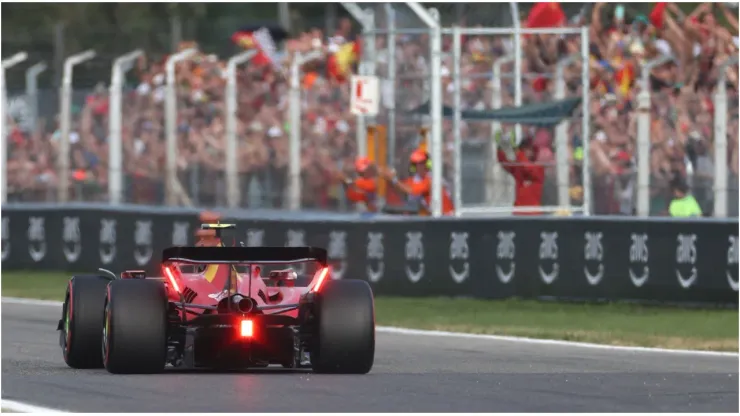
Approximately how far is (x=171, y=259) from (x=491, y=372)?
2.23 metres

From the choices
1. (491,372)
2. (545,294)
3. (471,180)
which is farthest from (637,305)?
(491,372)

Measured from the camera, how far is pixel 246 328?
12148 mm

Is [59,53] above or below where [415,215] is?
above

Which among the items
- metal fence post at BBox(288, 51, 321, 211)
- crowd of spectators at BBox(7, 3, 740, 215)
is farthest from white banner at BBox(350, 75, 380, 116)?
metal fence post at BBox(288, 51, 321, 211)

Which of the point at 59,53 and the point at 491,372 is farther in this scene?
the point at 59,53

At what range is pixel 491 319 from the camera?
1892cm

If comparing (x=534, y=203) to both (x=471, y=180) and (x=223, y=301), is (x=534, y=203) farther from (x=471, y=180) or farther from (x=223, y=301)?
(x=223, y=301)

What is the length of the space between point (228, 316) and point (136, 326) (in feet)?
1.77

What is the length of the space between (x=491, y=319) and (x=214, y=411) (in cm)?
883

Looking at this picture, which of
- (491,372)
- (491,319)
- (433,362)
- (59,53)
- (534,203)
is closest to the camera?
(491,372)

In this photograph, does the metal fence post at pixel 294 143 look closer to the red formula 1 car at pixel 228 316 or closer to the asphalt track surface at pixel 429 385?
the asphalt track surface at pixel 429 385

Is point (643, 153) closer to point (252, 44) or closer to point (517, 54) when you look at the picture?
point (517, 54)

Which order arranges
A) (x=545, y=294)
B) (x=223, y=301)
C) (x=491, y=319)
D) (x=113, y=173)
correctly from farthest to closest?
(x=113, y=173), (x=545, y=294), (x=491, y=319), (x=223, y=301)

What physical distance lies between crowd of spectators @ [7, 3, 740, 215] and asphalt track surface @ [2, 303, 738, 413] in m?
6.69
